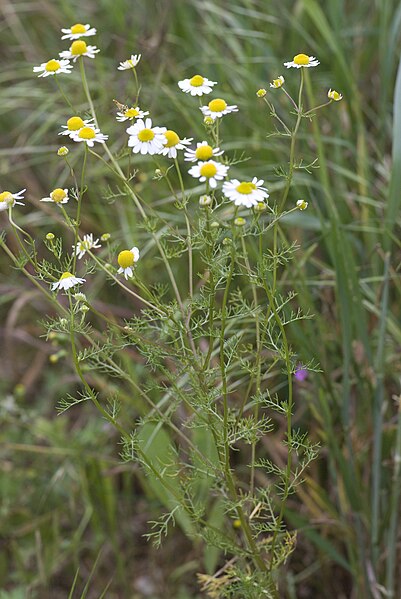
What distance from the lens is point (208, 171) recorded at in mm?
772

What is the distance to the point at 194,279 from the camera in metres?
1.69

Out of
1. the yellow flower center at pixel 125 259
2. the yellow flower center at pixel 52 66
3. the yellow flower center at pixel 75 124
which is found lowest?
the yellow flower center at pixel 125 259

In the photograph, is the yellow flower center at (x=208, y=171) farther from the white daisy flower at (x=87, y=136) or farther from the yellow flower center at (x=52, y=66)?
the yellow flower center at (x=52, y=66)

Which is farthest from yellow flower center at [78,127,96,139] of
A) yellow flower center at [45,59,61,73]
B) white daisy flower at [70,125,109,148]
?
yellow flower center at [45,59,61,73]

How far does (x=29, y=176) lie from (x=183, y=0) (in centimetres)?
61

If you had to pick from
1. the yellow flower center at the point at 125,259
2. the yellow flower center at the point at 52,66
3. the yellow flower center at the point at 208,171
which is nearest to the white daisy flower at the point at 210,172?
the yellow flower center at the point at 208,171

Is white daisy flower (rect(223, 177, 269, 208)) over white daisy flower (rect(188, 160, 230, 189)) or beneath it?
beneath

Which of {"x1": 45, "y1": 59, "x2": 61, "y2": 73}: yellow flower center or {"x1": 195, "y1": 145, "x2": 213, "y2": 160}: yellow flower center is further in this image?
{"x1": 45, "y1": 59, "x2": 61, "y2": 73}: yellow flower center

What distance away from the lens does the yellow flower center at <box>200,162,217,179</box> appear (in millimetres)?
772

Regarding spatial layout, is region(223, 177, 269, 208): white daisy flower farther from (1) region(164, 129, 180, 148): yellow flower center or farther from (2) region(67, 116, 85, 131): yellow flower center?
(2) region(67, 116, 85, 131): yellow flower center

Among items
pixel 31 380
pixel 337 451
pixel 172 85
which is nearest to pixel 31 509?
pixel 31 380

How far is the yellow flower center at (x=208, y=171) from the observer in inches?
30.4

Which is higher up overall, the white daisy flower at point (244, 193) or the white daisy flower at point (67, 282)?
the white daisy flower at point (244, 193)

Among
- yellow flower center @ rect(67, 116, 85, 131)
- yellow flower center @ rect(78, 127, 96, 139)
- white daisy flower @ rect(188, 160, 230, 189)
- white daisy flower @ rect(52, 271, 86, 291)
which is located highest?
yellow flower center @ rect(78, 127, 96, 139)
